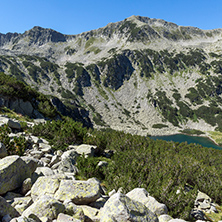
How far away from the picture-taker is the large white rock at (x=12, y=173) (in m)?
5.33

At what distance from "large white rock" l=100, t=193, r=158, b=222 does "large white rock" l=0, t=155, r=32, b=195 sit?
Answer: 3.78 m

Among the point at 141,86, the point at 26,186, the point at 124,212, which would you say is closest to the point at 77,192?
the point at 124,212

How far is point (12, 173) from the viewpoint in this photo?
566 cm

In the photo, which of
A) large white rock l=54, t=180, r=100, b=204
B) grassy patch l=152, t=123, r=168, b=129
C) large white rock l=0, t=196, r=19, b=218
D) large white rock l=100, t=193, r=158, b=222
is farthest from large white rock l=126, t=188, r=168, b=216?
grassy patch l=152, t=123, r=168, b=129

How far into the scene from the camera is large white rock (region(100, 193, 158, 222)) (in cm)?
441

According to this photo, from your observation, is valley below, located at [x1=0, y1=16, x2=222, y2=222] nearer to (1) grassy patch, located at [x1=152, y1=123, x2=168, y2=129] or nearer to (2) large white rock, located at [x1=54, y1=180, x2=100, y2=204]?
(2) large white rock, located at [x1=54, y1=180, x2=100, y2=204]

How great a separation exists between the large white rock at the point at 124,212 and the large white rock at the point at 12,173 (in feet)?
12.4

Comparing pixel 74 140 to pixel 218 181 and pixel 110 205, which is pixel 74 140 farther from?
pixel 218 181

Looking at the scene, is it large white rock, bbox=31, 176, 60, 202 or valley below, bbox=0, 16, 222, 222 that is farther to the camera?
valley below, bbox=0, 16, 222, 222

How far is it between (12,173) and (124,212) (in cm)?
455

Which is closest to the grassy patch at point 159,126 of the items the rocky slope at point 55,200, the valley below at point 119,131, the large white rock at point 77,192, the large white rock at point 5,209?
the valley below at point 119,131

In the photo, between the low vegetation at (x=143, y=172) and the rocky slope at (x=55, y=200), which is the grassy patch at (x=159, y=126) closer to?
the low vegetation at (x=143, y=172)

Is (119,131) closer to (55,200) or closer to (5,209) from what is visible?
(55,200)

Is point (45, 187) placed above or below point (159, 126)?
above
